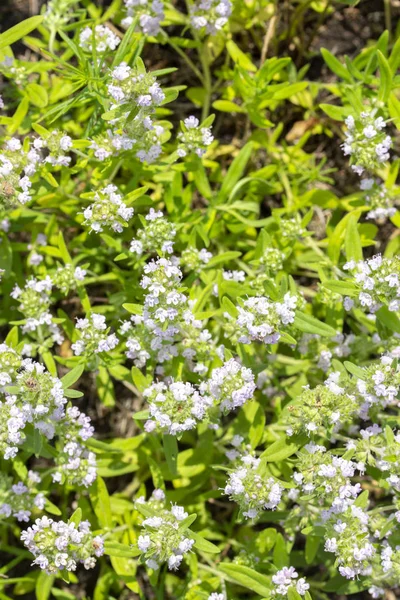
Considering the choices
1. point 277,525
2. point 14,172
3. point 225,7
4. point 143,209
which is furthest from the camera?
point 277,525

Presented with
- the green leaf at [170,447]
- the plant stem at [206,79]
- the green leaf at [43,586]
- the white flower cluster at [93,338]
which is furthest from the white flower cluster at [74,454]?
the plant stem at [206,79]

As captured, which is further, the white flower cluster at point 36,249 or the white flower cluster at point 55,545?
the white flower cluster at point 36,249

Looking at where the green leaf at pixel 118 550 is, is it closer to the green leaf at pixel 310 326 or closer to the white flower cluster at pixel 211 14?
the green leaf at pixel 310 326

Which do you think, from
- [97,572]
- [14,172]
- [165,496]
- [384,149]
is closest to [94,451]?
[165,496]

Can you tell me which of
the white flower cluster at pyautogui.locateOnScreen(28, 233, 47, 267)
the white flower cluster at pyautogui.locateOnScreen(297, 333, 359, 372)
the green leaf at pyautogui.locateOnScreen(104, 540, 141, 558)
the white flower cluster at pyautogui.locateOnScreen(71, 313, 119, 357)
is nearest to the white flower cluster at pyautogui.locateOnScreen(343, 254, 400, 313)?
the white flower cluster at pyautogui.locateOnScreen(297, 333, 359, 372)

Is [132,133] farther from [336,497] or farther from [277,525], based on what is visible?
[277,525]

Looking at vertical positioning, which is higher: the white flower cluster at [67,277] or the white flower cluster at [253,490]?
the white flower cluster at [67,277]

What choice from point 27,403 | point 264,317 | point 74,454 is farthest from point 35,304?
point 264,317
